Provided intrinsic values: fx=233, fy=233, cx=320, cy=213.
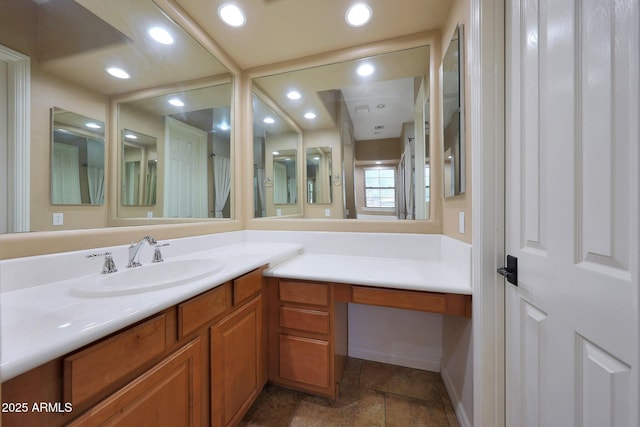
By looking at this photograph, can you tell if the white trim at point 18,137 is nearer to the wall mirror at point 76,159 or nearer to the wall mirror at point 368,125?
the wall mirror at point 76,159

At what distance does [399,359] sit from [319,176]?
158 centimetres

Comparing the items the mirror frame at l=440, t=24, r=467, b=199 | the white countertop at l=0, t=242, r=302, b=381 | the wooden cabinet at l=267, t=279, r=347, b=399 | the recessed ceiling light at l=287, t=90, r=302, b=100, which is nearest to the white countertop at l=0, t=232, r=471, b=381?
the white countertop at l=0, t=242, r=302, b=381

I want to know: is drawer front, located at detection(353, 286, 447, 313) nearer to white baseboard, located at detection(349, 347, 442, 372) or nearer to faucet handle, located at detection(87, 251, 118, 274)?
white baseboard, located at detection(349, 347, 442, 372)

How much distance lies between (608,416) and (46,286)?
5.75 feet

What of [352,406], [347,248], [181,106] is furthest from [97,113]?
[352,406]

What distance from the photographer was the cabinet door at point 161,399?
628 millimetres

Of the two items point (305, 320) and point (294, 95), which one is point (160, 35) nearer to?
point (294, 95)

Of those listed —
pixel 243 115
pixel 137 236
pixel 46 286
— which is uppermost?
pixel 243 115

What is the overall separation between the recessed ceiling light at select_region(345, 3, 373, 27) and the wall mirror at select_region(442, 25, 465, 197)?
22.0 inches

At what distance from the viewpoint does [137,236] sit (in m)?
1.25

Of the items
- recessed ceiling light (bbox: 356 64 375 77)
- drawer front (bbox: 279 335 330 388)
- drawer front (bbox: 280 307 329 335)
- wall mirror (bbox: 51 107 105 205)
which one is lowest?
drawer front (bbox: 279 335 330 388)

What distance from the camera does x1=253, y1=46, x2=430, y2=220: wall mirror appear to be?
173 cm

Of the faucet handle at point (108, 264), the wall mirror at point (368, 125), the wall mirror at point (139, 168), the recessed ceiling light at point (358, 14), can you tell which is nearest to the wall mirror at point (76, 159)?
the wall mirror at point (139, 168)

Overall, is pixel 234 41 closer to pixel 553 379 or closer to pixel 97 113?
pixel 97 113
